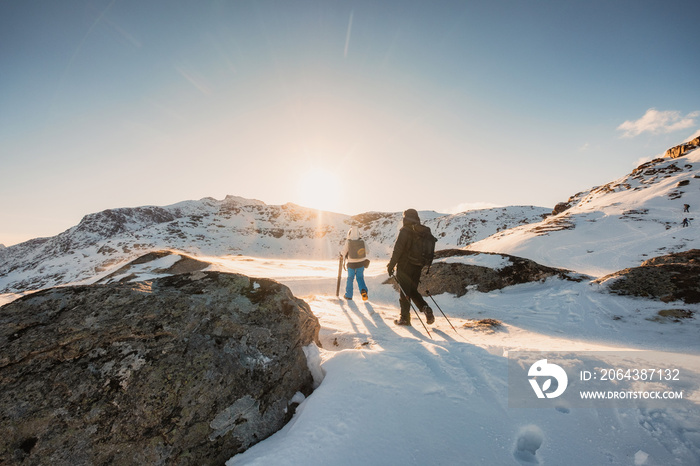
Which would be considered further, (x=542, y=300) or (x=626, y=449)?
(x=542, y=300)

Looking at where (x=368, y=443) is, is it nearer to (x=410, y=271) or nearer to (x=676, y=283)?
(x=410, y=271)

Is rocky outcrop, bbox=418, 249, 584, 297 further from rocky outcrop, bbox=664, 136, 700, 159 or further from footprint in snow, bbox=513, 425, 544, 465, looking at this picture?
rocky outcrop, bbox=664, 136, 700, 159

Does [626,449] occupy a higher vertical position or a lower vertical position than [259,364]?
lower

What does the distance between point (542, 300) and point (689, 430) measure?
246 inches

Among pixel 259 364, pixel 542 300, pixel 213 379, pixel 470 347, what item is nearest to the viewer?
pixel 213 379

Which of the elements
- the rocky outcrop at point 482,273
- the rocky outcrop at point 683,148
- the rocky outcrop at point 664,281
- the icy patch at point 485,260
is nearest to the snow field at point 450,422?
the rocky outcrop at point 664,281

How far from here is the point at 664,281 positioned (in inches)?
240

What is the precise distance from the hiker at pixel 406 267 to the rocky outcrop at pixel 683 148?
66.4m

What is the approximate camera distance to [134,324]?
105 inches

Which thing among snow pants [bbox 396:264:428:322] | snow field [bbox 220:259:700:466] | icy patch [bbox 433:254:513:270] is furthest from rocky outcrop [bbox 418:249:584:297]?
snow field [bbox 220:259:700:466]

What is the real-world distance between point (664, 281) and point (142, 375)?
9.40 m

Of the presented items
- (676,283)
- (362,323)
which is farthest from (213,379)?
(676,283)

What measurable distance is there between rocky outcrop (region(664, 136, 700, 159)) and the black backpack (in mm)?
66123

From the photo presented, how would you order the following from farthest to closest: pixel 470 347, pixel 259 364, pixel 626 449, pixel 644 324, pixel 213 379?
pixel 644 324, pixel 470 347, pixel 259 364, pixel 213 379, pixel 626 449
